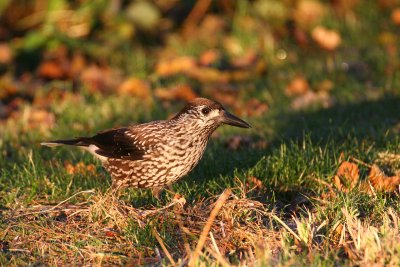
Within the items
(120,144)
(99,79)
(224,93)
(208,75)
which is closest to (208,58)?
(208,75)

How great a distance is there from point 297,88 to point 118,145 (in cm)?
391

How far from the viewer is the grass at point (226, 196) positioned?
4879mm

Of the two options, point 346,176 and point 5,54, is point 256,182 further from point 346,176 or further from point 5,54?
point 5,54

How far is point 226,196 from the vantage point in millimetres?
5023

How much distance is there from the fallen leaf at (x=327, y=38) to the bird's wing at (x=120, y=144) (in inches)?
217

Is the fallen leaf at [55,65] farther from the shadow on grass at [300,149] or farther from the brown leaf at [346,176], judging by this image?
the brown leaf at [346,176]

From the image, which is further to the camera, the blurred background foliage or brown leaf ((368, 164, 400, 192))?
the blurred background foliage

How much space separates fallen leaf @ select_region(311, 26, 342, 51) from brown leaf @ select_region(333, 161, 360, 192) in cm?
525

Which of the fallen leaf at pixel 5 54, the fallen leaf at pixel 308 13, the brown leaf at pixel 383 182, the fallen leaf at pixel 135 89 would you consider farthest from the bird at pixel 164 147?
the fallen leaf at pixel 308 13

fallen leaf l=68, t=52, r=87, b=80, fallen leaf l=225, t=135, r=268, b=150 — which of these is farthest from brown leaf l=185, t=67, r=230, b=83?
fallen leaf l=225, t=135, r=268, b=150

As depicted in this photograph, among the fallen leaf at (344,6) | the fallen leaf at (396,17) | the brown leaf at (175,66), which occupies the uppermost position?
the fallen leaf at (344,6)

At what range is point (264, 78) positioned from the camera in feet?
34.2

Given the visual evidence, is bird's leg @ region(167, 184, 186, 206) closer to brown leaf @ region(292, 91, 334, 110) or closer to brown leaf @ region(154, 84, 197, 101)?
brown leaf @ region(292, 91, 334, 110)

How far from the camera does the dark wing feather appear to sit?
248 inches
